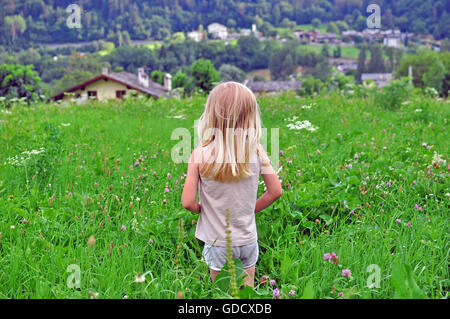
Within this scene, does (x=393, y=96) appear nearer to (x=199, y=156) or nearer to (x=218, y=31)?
(x=199, y=156)

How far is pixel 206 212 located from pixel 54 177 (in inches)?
99.4

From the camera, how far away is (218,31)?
160 meters

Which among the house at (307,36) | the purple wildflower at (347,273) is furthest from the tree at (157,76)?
the house at (307,36)

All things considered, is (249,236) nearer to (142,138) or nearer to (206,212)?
(206,212)

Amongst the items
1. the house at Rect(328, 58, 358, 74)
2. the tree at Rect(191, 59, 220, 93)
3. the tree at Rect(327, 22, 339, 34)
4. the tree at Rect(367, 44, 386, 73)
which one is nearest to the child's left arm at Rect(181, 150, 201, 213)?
the tree at Rect(191, 59, 220, 93)

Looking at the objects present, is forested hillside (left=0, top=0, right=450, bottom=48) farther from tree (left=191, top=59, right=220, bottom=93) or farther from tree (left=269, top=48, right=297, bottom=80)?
tree (left=269, top=48, right=297, bottom=80)

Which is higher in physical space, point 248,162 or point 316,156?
point 248,162

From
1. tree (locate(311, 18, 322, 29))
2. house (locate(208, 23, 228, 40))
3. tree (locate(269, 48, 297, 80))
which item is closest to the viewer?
tree (locate(269, 48, 297, 80))

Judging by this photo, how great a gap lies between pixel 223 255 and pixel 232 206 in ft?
1.03

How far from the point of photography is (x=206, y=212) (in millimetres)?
2646

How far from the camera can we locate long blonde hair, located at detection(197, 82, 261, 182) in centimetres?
245

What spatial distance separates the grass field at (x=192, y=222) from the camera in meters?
2.47

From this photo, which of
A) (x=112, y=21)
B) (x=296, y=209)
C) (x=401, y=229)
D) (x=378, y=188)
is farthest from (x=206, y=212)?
(x=112, y=21)
